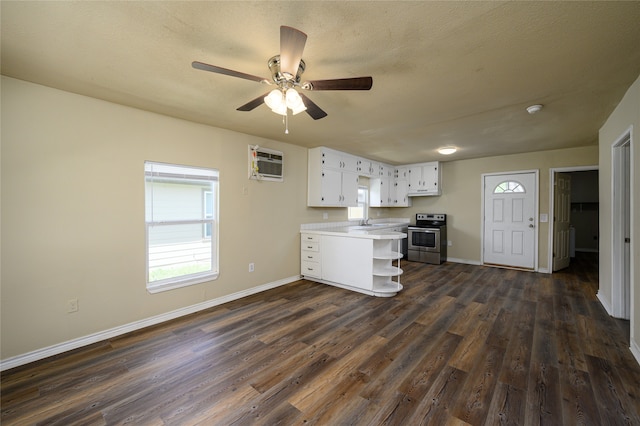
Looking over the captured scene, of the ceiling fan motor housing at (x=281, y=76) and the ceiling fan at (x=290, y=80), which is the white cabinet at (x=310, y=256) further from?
the ceiling fan motor housing at (x=281, y=76)

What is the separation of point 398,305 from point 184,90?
11.6 feet

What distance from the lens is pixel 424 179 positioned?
6285mm

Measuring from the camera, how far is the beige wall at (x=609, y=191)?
2227 millimetres

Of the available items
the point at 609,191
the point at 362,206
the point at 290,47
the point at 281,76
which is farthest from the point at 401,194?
the point at 290,47

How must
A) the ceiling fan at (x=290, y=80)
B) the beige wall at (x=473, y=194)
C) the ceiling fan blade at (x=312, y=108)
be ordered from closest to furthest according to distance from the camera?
the ceiling fan at (x=290, y=80)
the ceiling fan blade at (x=312, y=108)
the beige wall at (x=473, y=194)

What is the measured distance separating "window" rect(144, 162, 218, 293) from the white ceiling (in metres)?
0.76

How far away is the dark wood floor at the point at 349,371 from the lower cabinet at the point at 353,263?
21.0 inches

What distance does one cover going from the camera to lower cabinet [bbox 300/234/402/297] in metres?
3.88

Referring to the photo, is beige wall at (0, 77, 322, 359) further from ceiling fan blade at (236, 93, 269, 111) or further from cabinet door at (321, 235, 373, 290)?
cabinet door at (321, 235, 373, 290)

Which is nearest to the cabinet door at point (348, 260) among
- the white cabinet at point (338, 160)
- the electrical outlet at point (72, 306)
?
the white cabinet at point (338, 160)

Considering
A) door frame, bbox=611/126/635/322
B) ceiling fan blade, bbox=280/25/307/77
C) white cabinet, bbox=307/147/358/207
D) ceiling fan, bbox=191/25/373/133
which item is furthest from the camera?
white cabinet, bbox=307/147/358/207

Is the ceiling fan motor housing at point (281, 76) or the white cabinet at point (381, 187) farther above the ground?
the ceiling fan motor housing at point (281, 76)

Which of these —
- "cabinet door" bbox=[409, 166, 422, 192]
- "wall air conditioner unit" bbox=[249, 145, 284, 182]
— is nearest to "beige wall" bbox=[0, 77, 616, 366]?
"wall air conditioner unit" bbox=[249, 145, 284, 182]

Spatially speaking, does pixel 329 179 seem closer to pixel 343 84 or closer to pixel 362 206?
pixel 362 206
